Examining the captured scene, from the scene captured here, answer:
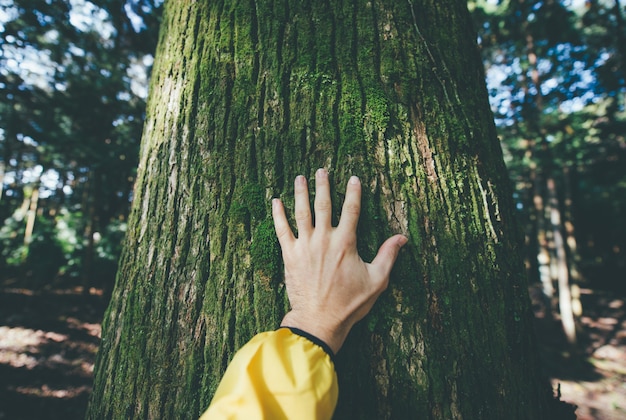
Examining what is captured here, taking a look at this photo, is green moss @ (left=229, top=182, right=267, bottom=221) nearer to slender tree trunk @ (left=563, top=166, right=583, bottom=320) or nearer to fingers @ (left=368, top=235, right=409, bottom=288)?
fingers @ (left=368, top=235, right=409, bottom=288)

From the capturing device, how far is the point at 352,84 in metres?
1.39

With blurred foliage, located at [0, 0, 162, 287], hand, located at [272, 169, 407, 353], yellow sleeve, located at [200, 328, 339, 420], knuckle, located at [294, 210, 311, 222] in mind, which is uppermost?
blurred foliage, located at [0, 0, 162, 287]

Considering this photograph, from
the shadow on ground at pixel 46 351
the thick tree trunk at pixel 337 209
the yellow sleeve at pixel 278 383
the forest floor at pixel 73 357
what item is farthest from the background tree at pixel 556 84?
the shadow on ground at pixel 46 351

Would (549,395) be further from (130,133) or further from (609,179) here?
(609,179)

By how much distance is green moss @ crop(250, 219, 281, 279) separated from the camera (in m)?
1.29

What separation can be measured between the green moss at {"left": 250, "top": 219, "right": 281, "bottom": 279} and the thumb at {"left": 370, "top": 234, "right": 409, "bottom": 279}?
1.29 ft

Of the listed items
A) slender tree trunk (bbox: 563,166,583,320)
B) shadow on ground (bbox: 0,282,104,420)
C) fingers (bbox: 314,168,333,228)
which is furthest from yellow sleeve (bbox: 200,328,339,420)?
slender tree trunk (bbox: 563,166,583,320)

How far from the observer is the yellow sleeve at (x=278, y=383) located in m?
0.93

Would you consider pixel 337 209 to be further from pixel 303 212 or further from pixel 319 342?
pixel 319 342

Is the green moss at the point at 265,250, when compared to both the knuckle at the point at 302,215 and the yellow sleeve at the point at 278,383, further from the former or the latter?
the yellow sleeve at the point at 278,383

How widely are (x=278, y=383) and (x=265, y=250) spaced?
1.64 feet

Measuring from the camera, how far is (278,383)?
977 mm

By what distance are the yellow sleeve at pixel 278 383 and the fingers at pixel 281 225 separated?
0.35 m

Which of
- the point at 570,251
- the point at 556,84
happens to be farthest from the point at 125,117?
the point at 570,251
